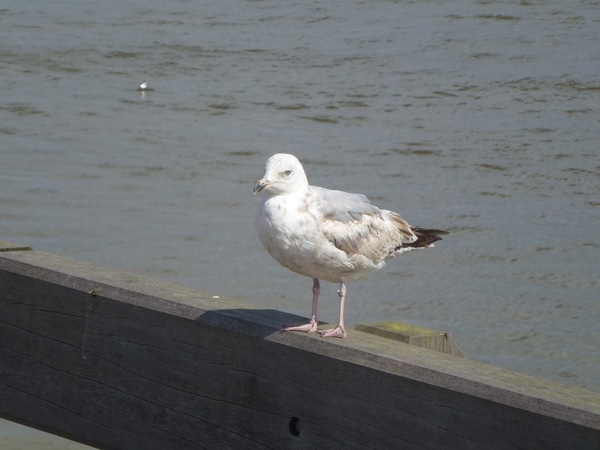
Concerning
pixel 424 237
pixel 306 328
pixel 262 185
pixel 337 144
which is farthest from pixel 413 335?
pixel 337 144

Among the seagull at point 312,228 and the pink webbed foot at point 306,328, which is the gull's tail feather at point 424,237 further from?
the pink webbed foot at point 306,328

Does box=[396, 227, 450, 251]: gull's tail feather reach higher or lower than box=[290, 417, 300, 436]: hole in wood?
higher

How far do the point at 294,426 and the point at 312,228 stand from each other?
33.4 inches

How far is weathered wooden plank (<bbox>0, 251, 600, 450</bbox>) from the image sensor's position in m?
1.55

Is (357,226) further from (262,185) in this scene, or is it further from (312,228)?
(262,185)

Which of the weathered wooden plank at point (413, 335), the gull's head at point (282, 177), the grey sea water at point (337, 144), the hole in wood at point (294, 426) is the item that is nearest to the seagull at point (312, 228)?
the gull's head at point (282, 177)

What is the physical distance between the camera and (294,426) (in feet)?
5.91

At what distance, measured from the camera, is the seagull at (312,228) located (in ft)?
8.25

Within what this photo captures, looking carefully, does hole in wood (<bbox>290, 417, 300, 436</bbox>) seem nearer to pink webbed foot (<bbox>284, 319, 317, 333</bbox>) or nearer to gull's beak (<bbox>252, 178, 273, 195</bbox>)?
pink webbed foot (<bbox>284, 319, 317, 333</bbox>)

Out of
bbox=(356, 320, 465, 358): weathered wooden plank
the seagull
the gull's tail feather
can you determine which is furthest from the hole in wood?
the gull's tail feather

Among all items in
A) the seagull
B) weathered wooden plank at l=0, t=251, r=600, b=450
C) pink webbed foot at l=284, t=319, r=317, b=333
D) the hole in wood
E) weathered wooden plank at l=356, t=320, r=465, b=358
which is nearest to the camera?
weathered wooden plank at l=0, t=251, r=600, b=450

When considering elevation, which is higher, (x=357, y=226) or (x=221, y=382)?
(x=357, y=226)

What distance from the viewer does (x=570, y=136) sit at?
842cm

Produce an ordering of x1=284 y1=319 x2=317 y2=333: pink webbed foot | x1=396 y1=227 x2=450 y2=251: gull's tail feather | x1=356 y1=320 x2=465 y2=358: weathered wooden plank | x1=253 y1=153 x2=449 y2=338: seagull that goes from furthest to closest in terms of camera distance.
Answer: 1. x1=396 y1=227 x2=450 y2=251: gull's tail feather
2. x1=253 y1=153 x2=449 y2=338: seagull
3. x1=356 y1=320 x2=465 y2=358: weathered wooden plank
4. x1=284 y1=319 x2=317 y2=333: pink webbed foot
